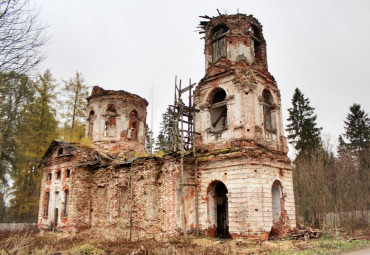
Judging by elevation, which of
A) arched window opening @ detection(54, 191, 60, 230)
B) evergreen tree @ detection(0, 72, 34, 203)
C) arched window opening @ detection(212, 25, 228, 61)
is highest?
arched window opening @ detection(212, 25, 228, 61)

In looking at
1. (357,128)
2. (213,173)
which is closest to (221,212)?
(213,173)

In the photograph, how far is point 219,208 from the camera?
14797 mm

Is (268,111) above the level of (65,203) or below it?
above

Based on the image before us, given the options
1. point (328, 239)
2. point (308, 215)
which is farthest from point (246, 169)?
point (308, 215)

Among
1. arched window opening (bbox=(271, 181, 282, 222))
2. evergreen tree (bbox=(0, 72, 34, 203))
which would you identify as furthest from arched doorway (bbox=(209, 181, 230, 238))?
evergreen tree (bbox=(0, 72, 34, 203))

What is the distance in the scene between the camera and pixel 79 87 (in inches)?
1016

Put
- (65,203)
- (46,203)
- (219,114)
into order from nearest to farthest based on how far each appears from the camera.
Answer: (219,114)
(65,203)
(46,203)

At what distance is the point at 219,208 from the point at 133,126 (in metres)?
9.43

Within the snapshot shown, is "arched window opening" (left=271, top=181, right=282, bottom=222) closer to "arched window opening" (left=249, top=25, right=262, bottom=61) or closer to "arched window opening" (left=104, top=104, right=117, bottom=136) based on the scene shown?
"arched window opening" (left=249, top=25, right=262, bottom=61)

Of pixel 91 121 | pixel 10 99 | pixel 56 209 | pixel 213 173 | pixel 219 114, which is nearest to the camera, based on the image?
pixel 10 99

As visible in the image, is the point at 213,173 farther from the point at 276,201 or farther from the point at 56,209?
the point at 56,209

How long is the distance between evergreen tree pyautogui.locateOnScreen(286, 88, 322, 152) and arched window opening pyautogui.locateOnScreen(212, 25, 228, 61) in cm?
1698

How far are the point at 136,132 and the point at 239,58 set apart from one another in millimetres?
9952

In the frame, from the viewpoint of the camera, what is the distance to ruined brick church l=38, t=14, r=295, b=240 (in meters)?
12.7
